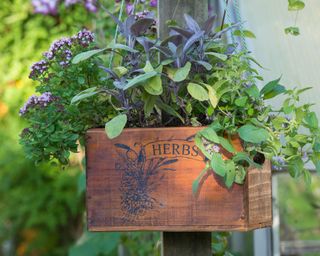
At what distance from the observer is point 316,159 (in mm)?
1826

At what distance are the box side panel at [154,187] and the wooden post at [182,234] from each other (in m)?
0.16

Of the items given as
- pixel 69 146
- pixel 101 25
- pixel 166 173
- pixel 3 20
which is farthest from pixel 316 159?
pixel 3 20

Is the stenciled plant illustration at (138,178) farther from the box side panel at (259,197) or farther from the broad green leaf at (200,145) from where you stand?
the box side panel at (259,197)

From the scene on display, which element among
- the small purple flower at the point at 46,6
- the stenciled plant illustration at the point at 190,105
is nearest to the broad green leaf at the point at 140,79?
the stenciled plant illustration at the point at 190,105

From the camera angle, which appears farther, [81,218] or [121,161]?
[81,218]

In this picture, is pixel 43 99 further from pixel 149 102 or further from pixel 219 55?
pixel 219 55

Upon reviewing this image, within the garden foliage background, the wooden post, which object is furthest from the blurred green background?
the wooden post

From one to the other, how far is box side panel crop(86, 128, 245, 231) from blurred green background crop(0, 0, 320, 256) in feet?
6.00

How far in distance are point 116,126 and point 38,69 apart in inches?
16.8

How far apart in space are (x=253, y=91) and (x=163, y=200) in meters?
0.33

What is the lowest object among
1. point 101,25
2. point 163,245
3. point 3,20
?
point 163,245

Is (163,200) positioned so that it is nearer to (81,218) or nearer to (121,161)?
(121,161)

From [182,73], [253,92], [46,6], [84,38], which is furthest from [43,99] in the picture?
[46,6]

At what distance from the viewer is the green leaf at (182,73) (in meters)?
1.69
